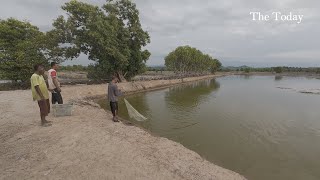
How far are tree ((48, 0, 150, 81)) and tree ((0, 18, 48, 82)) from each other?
2947 mm

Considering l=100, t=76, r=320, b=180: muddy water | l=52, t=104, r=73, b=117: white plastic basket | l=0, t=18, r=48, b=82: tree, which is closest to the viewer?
l=100, t=76, r=320, b=180: muddy water

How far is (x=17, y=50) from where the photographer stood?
25.6 meters

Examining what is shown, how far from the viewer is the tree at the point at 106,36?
28984mm

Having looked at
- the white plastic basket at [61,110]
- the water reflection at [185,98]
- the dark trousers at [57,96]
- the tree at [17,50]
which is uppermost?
the tree at [17,50]

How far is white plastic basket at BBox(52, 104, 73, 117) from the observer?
34.3 feet

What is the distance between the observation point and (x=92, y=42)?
1176 inches

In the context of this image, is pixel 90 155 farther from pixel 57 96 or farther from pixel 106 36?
pixel 106 36

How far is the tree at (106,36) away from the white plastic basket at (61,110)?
18401 millimetres

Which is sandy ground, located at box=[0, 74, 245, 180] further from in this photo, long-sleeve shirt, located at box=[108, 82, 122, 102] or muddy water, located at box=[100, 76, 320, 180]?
muddy water, located at box=[100, 76, 320, 180]

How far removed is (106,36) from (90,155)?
24473 millimetres

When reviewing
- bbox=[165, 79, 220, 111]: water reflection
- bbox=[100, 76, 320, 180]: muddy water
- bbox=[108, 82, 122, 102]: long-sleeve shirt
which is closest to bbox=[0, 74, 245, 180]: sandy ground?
bbox=[108, 82, 122, 102]: long-sleeve shirt

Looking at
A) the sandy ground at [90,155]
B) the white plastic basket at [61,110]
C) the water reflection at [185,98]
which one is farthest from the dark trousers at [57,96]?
the water reflection at [185,98]

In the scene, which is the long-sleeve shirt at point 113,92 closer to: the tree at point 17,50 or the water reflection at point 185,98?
the water reflection at point 185,98

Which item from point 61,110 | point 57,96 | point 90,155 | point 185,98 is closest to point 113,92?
point 61,110
